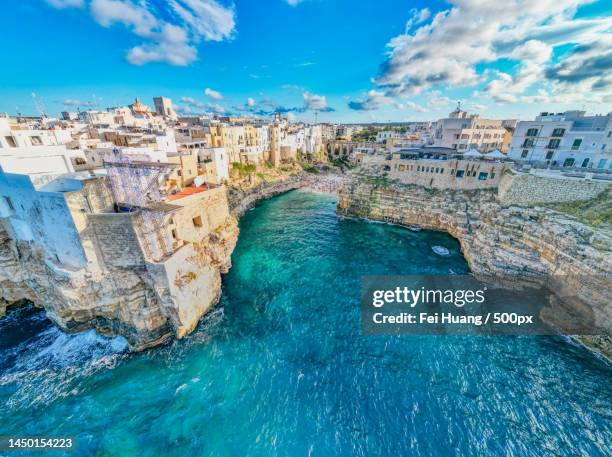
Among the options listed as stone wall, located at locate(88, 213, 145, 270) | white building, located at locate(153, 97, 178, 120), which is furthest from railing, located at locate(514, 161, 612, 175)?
white building, located at locate(153, 97, 178, 120)

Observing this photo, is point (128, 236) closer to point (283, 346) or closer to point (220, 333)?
point (220, 333)

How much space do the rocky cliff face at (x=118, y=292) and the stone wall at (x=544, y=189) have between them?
39.8 metres

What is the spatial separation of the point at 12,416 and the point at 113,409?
585cm

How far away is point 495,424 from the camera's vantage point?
14547 millimetres

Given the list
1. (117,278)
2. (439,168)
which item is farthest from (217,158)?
(439,168)

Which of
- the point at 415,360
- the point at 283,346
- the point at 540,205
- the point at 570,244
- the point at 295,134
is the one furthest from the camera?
the point at 295,134

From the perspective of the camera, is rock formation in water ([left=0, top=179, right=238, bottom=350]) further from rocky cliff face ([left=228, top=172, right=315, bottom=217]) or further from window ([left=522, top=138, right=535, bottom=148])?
window ([left=522, top=138, right=535, bottom=148])

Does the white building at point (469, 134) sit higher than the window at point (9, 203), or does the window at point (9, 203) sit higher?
the white building at point (469, 134)

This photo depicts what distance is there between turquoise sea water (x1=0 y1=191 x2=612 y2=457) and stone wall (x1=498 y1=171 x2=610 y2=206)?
19722mm

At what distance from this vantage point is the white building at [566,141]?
34.2 metres

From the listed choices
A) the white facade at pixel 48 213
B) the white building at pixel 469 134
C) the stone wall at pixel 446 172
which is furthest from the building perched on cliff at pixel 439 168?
the white facade at pixel 48 213

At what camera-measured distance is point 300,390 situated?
1653 cm

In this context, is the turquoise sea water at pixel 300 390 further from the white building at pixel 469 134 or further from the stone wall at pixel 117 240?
the white building at pixel 469 134

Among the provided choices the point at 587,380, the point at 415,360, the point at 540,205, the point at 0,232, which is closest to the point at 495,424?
the point at 415,360
